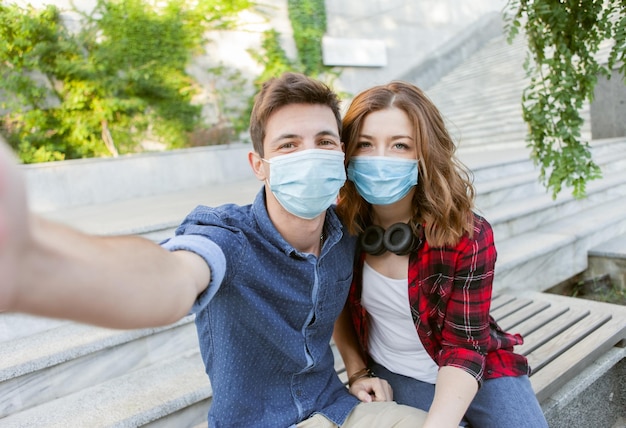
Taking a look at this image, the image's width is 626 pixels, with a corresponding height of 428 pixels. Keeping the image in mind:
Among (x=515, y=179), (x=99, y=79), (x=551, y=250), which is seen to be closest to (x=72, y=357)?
(x=551, y=250)

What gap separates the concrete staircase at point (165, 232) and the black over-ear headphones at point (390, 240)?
0.90 meters

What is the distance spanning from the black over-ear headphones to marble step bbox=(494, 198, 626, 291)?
1772 millimetres

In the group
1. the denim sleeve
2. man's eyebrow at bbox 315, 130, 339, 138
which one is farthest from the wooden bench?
the denim sleeve

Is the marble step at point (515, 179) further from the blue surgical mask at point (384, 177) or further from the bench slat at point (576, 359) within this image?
the blue surgical mask at point (384, 177)

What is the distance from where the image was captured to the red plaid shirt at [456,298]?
148 centimetres

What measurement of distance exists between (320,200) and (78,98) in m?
5.62

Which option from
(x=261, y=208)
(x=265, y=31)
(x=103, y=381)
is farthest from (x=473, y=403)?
(x=265, y=31)

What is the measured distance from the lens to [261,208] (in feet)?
4.52

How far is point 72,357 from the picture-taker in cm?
197

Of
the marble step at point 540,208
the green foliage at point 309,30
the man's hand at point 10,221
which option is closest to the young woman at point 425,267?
the man's hand at point 10,221

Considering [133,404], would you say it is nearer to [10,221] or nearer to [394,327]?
[394,327]

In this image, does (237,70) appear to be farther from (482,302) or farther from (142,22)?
(482,302)

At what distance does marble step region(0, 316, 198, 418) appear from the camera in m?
1.87

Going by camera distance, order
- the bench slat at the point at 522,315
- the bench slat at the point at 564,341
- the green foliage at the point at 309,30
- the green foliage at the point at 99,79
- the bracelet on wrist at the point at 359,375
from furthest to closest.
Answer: the green foliage at the point at 309,30
the green foliage at the point at 99,79
the bench slat at the point at 522,315
the bench slat at the point at 564,341
the bracelet on wrist at the point at 359,375
